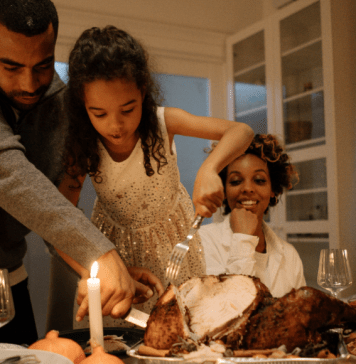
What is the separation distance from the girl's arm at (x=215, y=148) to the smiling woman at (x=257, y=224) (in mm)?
586

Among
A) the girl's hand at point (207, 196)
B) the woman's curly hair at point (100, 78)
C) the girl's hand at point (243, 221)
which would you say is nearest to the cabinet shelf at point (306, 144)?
the girl's hand at point (243, 221)

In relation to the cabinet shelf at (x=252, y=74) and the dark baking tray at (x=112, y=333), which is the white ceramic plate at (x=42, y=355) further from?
the cabinet shelf at (x=252, y=74)

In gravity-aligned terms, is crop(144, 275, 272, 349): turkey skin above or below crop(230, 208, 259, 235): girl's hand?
below

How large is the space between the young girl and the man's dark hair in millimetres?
131

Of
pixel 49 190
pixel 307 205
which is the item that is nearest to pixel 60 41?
pixel 307 205

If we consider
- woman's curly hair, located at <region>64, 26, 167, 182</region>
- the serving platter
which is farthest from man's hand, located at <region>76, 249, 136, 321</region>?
woman's curly hair, located at <region>64, 26, 167, 182</region>

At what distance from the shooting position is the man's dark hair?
3.08 feet

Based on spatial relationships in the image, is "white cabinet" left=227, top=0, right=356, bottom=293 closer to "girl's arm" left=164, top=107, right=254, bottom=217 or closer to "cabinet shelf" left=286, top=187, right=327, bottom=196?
"cabinet shelf" left=286, top=187, right=327, bottom=196

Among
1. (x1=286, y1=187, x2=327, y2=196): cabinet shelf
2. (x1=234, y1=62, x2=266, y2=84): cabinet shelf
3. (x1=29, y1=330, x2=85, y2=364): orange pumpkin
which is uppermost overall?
(x1=234, y1=62, x2=266, y2=84): cabinet shelf

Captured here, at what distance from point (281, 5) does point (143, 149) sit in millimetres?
2604

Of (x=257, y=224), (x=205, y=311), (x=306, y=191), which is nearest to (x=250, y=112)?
(x=306, y=191)

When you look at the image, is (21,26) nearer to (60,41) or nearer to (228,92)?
(60,41)

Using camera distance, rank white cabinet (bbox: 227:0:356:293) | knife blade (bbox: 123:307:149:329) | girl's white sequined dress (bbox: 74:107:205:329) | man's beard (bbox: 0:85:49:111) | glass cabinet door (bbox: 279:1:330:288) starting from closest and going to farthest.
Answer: knife blade (bbox: 123:307:149:329) → man's beard (bbox: 0:85:49:111) → girl's white sequined dress (bbox: 74:107:205:329) → white cabinet (bbox: 227:0:356:293) → glass cabinet door (bbox: 279:1:330:288)

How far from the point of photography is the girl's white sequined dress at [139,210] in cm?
124
